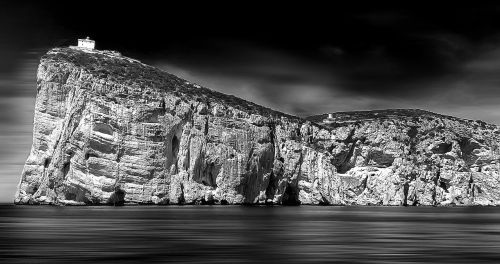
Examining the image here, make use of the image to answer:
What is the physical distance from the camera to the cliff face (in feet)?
377

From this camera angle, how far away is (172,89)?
133 m

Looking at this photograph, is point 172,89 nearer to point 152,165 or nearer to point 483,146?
point 152,165

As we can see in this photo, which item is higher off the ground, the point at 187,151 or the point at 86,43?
the point at 86,43

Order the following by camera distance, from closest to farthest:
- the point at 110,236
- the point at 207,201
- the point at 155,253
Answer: the point at 155,253 < the point at 110,236 < the point at 207,201

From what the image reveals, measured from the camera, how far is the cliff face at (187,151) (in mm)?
114938

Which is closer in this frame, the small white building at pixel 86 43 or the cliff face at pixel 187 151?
the cliff face at pixel 187 151

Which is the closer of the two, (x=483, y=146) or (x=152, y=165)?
(x=152, y=165)

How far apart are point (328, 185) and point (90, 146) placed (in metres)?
60.7

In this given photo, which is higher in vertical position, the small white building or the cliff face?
the small white building

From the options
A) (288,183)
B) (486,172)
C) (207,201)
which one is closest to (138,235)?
(207,201)

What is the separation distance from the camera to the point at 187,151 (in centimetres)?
12394

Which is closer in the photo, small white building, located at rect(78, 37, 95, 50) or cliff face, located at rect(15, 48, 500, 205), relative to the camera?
cliff face, located at rect(15, 48, 500, 205)

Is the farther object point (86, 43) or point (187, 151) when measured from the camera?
point (86, 43)

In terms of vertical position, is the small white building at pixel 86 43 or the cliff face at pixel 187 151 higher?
the small white building at pixel 86 43
